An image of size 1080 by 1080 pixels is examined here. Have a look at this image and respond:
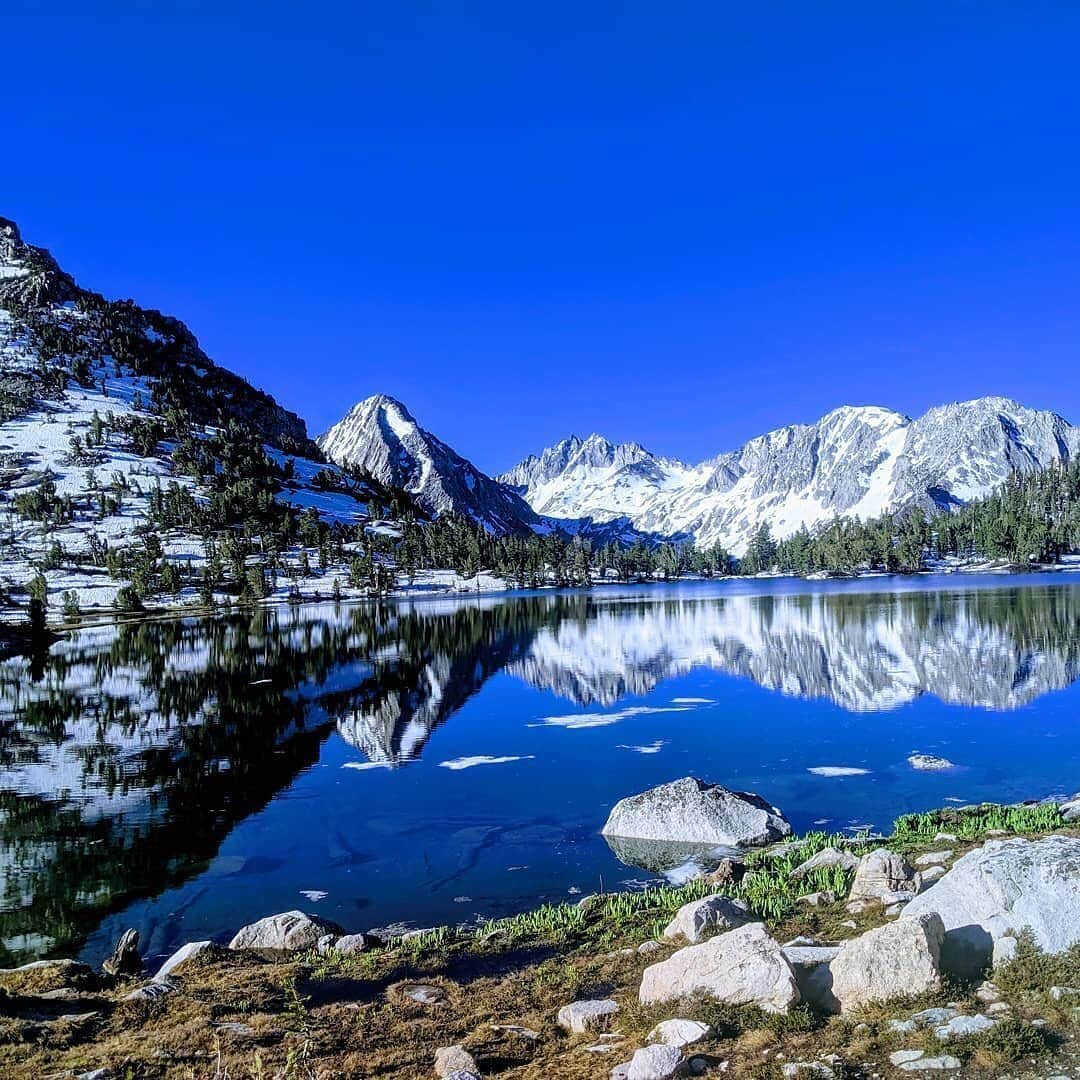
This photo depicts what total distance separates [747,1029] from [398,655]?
251 ft

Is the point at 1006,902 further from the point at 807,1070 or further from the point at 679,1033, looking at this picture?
the point at 679,1033

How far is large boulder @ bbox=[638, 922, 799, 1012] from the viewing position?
1177 cm

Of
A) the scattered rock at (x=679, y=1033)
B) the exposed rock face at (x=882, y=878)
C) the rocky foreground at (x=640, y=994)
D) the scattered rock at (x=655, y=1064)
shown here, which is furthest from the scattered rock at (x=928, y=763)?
the scattered rock at (x=655, y=1064)

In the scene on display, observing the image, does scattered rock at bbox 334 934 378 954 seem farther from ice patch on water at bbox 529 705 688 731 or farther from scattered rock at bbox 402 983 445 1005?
ice patch on water at bbox 529 705 688 731

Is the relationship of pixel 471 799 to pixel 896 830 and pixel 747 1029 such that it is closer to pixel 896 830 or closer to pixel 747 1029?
pixel 896 830

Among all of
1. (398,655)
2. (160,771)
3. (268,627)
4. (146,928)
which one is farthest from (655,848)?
(268,627)

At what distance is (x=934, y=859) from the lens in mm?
19375

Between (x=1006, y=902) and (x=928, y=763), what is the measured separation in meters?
23.7

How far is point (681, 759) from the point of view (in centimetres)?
3753

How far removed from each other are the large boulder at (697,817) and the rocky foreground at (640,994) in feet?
23.2

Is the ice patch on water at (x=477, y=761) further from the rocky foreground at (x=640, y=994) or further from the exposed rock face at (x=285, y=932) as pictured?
the rocky foreground at (x=640, y=994)

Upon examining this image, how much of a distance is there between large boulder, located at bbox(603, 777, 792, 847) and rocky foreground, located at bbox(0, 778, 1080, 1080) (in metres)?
7.07

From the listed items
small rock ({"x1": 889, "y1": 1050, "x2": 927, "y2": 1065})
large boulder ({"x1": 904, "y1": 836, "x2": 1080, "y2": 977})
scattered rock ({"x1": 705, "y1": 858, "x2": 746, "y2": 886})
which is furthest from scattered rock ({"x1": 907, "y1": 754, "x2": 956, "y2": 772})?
small rock ({"x1": 889, "y1": 1050, "x2": 927, "y2": 1065})

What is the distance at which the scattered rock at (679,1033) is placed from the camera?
10898 millimetres
